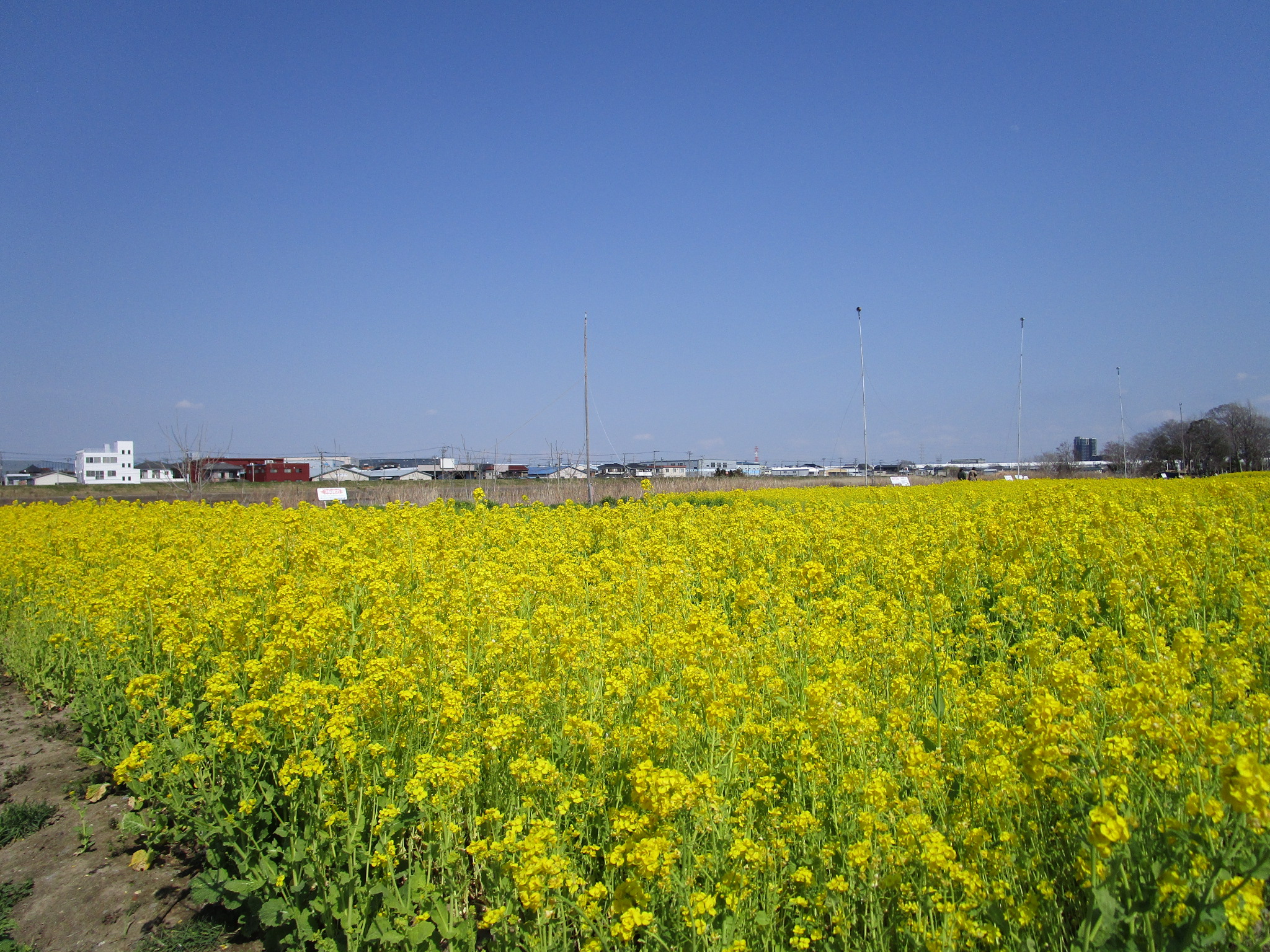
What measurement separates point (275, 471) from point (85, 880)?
64624 millimetres

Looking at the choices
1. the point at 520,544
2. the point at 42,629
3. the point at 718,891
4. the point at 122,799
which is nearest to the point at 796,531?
the point at 520,544

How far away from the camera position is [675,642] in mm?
4223

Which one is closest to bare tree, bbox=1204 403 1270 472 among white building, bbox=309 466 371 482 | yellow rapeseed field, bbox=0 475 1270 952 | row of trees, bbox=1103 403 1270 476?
row of trees, bbox=1103 403 1270 476

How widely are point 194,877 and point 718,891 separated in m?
3.21

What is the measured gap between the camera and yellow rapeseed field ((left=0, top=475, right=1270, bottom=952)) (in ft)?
8.49

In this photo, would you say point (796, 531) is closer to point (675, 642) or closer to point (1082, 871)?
point (675, 642)

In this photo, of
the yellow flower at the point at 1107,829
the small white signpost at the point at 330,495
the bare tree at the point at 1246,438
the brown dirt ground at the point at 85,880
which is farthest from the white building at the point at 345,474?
the bare tree at the point at 1246,438

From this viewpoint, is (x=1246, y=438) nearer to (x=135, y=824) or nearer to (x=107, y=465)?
(x=135, y=824)

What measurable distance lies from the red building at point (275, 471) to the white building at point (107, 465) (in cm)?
1116

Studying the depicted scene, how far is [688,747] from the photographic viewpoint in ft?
12.3

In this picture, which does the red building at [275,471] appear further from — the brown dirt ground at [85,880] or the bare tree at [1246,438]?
the bare tree at [1246,438]

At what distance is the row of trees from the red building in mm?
66121

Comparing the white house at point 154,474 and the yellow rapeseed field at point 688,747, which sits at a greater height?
the white house at point 154,474

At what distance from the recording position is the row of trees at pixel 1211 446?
48.3 meters
